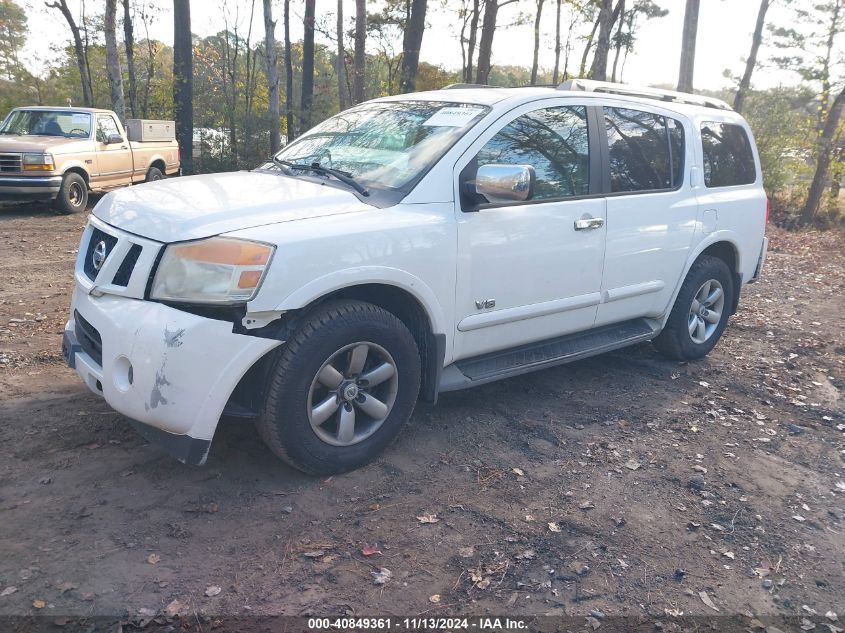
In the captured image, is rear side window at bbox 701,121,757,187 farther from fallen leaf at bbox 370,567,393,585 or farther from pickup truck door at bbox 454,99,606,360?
fallen leaf at bbox 370,567,393,585

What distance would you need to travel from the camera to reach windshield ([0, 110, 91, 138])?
12328mm

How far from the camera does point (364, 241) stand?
341 centimetres

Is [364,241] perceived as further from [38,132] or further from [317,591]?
[38,132]

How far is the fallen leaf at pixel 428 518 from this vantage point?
3.27 metres

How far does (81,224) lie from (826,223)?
16706mm

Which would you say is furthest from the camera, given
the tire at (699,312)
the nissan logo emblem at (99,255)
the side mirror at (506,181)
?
the tire at (699,312)

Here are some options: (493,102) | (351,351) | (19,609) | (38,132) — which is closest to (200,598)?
(19,609)

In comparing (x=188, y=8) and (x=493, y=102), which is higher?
Answer: (x=188, y=8)

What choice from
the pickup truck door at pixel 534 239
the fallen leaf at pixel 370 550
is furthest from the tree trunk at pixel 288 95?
the fallen leaf at pixel 370 550

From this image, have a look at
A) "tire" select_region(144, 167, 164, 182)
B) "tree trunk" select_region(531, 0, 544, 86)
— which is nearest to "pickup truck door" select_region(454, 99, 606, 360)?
"tire" select_region(144, 167, 164, 182)

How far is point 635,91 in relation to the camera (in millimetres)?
5156

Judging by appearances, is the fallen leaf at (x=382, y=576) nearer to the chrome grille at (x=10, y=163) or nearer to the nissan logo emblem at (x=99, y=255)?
the nissan logo emblem at (x=99, y=255)

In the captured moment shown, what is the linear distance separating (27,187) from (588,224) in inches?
403

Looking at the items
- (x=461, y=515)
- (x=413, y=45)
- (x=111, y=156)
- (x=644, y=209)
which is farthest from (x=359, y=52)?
(x=461, y=515)
